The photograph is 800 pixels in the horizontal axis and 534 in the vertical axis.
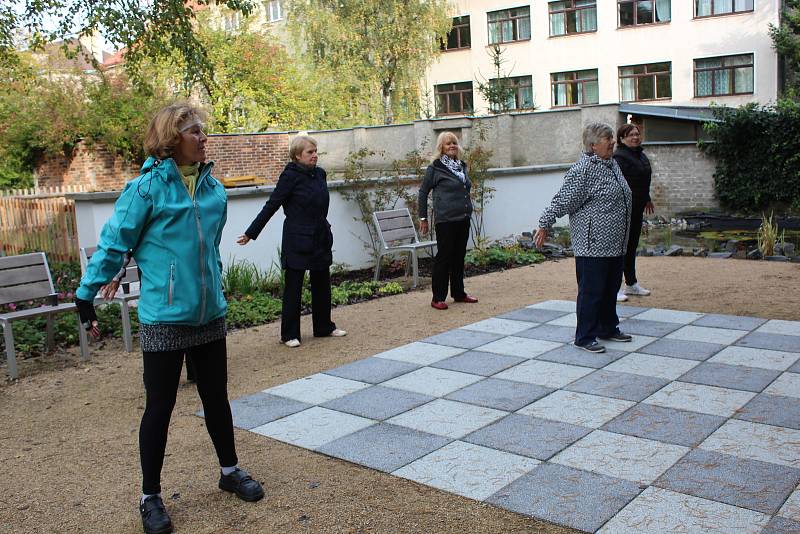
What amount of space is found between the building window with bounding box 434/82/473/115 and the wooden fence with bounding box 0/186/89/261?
84.9 feet

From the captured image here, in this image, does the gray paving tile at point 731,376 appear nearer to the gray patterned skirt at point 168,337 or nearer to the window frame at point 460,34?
the gray patterned skirt at point 168,337

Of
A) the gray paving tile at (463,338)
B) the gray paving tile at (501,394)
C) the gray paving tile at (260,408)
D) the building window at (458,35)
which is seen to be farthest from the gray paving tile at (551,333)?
the building window at (458,35)

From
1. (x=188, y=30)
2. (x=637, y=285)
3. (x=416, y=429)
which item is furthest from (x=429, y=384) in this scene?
(x=188, y=30)

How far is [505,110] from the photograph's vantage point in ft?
87.0

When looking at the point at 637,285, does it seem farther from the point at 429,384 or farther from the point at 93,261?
the point at 93,261

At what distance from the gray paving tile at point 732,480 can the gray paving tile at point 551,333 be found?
115 inches

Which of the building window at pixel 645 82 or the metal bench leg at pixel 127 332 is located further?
the building window at pixel 645 82

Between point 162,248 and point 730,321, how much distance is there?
574 centimetres

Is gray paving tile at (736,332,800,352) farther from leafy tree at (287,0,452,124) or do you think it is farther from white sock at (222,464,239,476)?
leafy tree at (287,0,452,124)

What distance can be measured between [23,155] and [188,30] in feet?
54.6

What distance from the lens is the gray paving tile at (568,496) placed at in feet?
11.9

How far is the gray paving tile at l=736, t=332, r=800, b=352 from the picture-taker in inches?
260

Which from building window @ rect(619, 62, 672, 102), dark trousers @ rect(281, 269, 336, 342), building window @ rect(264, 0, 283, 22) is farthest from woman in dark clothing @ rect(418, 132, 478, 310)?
building window @ rect(264, 0, 283, 22)

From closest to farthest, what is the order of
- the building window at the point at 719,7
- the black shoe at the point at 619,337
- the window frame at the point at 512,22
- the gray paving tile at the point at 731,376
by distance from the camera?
1. the gray paving tile at the point at 731,376
2. the black shoe at the point at 619,337
3. the building window at the point at 719,7
4. the window frame at the point at 512,22
